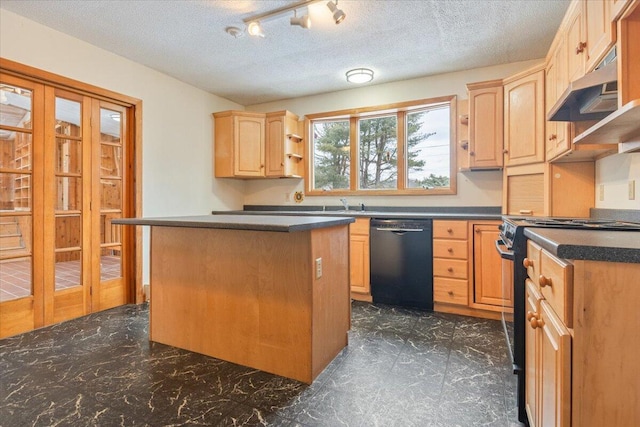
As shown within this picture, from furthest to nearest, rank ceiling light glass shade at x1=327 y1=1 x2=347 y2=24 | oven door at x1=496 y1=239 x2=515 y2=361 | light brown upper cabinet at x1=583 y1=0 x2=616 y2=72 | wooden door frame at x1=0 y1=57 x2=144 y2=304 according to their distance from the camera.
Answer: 1. wooden door frame at x1=0 y1=57 x2=144 y2=304
2. ceiling light glass shade at x1=327 y1=1 x2=347 y2=24
3. oven door at x1=496 y1=239 x2=515 y2=361
4. light brown upper cabinet at x1=583 y1=0 x2=616 y2=72

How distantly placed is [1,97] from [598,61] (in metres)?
3.98

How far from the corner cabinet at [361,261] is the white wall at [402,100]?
74 cm

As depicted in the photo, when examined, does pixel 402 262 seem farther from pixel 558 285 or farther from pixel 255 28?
pixel 255 28

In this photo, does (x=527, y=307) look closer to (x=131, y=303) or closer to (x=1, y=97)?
(x=131, y=303)

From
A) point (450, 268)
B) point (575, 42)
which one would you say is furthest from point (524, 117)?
point (450, 268)

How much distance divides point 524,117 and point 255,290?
266 centimetres

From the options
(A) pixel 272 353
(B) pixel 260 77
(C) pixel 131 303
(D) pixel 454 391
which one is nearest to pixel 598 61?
(D) pixel 454 391

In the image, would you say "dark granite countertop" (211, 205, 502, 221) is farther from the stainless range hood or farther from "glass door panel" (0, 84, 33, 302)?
"glass door panel" (0, 84, 33, 302)

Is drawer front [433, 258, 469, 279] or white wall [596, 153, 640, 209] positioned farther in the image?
drawer front [433, 258, 469, 279]

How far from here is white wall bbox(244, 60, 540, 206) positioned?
11.5 feet

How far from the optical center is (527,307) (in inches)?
57.2

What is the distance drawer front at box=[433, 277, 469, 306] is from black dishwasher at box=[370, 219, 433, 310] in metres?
0.05

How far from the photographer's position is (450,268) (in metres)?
3.07

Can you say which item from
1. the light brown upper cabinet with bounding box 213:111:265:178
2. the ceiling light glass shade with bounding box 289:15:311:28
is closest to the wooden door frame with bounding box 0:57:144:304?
the light brown upper cabinet with bounding box 213:111:265:178
